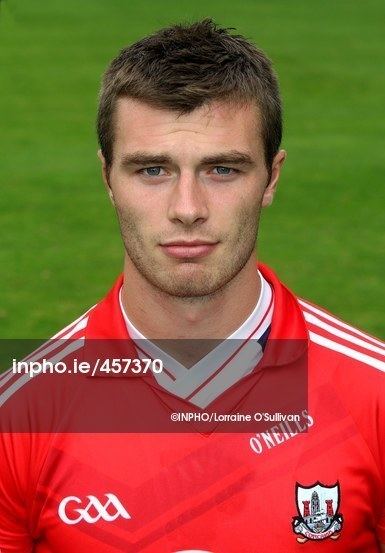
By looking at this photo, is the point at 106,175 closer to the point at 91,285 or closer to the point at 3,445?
the point at 3,445

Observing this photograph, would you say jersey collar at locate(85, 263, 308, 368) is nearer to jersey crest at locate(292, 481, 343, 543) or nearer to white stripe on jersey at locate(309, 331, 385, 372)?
white stripe on jersey at locate(309, 331, 385, 372)

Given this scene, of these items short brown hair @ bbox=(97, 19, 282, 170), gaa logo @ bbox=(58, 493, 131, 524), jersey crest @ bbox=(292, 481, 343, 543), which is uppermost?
short brown hair @ bbox=(97, 19, 282, 170)

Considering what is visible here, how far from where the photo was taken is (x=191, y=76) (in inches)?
145

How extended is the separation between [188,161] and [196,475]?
949mm

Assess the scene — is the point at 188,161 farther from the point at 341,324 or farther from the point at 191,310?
the point at 341,324

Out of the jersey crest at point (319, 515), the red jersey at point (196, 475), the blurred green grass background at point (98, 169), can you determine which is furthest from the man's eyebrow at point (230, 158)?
the blurred green grass background at point (98, 169)

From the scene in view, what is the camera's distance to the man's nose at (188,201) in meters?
3.52

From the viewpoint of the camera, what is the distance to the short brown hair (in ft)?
12.0

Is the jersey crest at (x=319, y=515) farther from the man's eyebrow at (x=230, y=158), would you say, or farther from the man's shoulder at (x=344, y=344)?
the man's eyebrow at (x=230, y=158)

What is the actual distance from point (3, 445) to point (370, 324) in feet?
20.1

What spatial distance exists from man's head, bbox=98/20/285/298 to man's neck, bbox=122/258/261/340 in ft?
0.27

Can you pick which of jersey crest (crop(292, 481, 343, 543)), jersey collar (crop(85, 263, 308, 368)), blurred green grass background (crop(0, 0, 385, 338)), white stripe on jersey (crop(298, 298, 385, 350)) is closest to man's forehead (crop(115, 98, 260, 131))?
jersey collar (crop(85, 263, 308, 368))

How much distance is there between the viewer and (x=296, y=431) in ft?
12.5

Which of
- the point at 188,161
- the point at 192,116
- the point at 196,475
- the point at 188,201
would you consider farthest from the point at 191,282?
the point at 196,475
